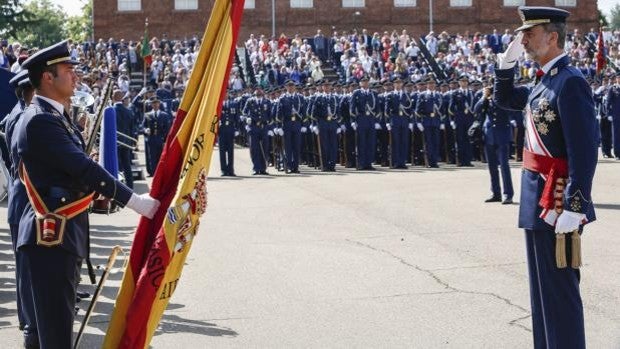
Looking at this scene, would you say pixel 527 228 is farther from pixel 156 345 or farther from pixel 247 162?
pixel 247 162

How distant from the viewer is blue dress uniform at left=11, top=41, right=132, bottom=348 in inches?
212

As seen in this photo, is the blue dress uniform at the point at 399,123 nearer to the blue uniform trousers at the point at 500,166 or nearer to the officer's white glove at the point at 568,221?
the blue uniform trousers at the point at 500,166

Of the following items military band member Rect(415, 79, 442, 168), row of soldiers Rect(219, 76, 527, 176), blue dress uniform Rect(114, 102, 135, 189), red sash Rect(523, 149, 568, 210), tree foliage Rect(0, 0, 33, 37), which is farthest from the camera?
tree foliage Rect(0, 0, 33, 37)

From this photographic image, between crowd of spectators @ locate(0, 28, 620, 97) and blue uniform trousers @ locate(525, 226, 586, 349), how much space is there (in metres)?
30.0

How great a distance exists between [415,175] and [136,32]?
33574 millimetres

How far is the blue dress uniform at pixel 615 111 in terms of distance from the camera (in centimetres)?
2566

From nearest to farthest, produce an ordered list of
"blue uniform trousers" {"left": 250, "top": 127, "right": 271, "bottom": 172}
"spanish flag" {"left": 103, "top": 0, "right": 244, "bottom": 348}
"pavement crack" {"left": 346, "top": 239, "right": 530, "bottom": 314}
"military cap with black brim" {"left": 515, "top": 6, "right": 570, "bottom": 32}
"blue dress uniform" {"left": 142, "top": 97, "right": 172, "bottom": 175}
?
1. "spanish flag" {"left": 103, "top": 0, "right": 244, "bottom": 348}
2. "military cap with black brim" {"left": 515, "top": 6, "right": 570, "bottom": 32}
3. "pavement crack" {"left": 346, "top": 239, "right": 530, "bottom": 314}
4. "blue dress uniform" {"left": 142, "top": 97, "right": 172, "bottom": 175}
5. "blue uniform trousers" {"left": 250, "top": 127, "right": 271, "bottom": 172}

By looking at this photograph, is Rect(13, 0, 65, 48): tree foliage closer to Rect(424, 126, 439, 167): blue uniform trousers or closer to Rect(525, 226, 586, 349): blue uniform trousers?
Rect(424, 126, 439, 167): blue uniform trousers

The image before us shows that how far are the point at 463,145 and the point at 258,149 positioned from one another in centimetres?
458

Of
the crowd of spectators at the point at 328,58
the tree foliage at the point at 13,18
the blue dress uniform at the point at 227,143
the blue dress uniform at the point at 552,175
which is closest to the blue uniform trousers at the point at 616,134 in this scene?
the blue dress uniform at the point at 227,143

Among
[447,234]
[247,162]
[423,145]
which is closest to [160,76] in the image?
[247,162]

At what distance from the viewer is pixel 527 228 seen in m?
6.07

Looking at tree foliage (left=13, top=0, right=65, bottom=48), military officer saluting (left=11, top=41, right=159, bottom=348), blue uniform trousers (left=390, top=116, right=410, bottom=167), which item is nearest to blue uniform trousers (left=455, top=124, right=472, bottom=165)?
blue uniform trousers (left=390, top=116, right=410, bottom=167)

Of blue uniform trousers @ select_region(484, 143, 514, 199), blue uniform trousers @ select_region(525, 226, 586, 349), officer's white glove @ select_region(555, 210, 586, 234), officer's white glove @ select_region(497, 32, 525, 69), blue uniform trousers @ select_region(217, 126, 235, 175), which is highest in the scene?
officer's white glove @ select_region(497, 32, 525, 69)
